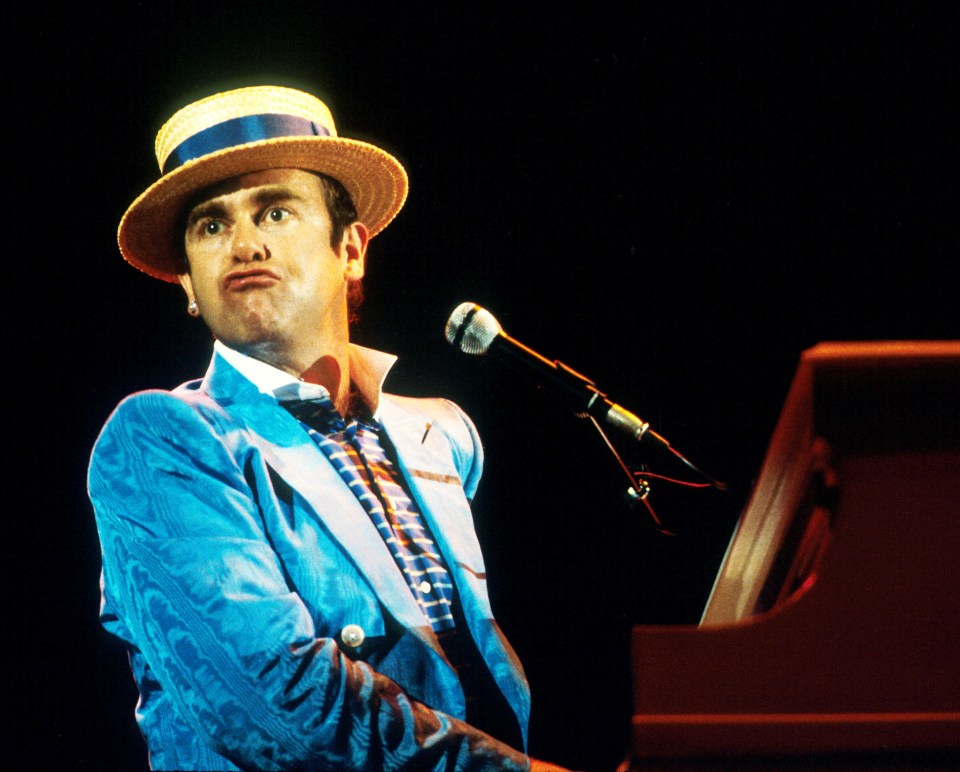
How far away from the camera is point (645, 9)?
311 cm

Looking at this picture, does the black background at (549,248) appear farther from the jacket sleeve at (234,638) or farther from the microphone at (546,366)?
the microphone at (546,366)

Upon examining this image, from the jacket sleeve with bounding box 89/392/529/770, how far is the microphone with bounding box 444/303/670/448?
1.82ft

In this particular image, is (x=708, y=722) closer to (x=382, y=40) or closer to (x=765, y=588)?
(x=765, y=588)

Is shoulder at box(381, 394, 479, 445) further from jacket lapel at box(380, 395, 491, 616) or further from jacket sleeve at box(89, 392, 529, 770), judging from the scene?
jacket sleeve at box(89, 392, 529, 770)

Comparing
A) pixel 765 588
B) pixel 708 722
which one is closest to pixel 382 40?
pixel 765 588

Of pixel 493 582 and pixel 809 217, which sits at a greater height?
pixel 809 217

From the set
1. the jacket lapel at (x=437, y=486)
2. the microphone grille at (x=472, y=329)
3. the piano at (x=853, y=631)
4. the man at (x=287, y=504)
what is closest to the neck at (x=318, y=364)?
the man at (x=287, y=504)

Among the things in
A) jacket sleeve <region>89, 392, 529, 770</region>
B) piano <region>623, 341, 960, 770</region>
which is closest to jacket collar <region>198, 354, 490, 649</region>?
jacket sleeve <region>89, 392, 529, 770</region>

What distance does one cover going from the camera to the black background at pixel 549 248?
2553 mm

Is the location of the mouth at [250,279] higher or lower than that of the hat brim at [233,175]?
lower

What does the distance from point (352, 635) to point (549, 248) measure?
4.36 feet

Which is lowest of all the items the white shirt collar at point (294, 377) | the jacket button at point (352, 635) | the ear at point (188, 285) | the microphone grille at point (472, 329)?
the jacket button at point (352, 635)

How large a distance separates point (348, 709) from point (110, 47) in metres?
1.88

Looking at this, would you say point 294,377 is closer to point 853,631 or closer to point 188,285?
point 188,285
